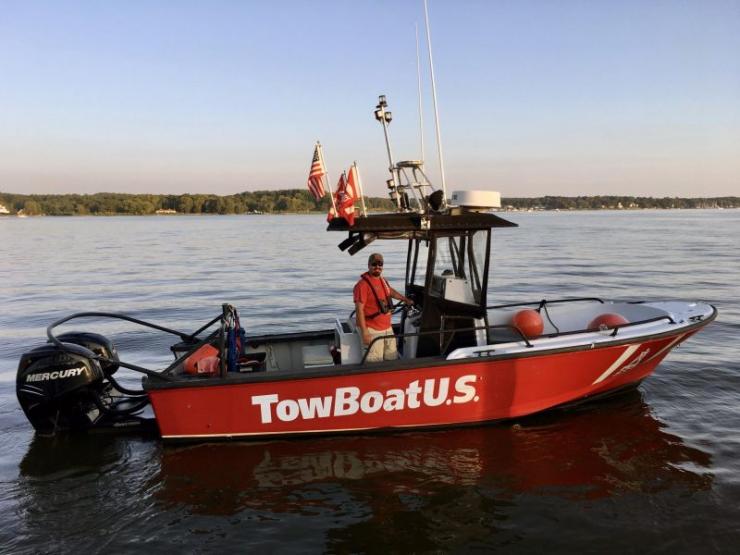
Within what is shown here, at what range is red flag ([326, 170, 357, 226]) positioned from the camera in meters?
5.59

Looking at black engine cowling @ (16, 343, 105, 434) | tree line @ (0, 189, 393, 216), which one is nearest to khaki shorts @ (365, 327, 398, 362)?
black engine cowling @ (16, 343, 105, 434)

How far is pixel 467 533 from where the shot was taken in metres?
4.57

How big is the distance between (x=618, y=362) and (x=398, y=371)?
8.83 feet

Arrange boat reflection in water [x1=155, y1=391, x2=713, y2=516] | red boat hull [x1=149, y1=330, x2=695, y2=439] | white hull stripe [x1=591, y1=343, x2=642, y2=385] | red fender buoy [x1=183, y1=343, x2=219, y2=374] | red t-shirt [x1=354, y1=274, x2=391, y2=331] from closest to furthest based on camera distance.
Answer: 1. boat reflection in water [x1=155, y1=391, x2=713, y2=516]
2. red boat hull [x1=149, y1=330, x2=695, y2=439]
3. red fender buoy [x1=183, y1=343, x2=219, y2=374]
4. red t-shirt [x1=354, y1=274, x2=391, y2=331]
5. white hull stripe [x1=591, y1=343, x2=642, y2=385]

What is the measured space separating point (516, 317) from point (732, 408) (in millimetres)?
3046

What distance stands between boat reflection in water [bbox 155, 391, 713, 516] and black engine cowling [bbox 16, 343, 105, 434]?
3.55ft

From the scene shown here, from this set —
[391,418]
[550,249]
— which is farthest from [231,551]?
[550,249]

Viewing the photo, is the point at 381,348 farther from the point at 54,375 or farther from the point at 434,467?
the point at 54,375

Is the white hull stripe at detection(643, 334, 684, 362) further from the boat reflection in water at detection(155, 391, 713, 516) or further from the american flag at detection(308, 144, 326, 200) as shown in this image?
the american flag at detection(308, 144, 326, 200)

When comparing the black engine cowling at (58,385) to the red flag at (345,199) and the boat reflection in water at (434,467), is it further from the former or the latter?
the red flag at (345,199)

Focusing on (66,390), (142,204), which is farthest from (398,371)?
(142,204)

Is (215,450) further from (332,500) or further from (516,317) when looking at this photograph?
(516,317)

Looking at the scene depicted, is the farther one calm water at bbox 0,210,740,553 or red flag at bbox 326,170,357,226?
red flag at bbox 326,170,357,226

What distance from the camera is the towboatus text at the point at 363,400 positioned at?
580cm
